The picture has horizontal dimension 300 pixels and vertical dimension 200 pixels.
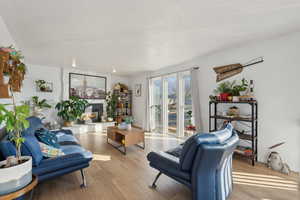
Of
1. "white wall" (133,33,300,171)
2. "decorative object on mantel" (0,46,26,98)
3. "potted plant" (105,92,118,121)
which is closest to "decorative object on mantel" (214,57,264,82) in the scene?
"white wall" (133,33,300,171)

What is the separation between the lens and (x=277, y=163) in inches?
94.0

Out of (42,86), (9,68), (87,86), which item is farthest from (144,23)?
(42,86)

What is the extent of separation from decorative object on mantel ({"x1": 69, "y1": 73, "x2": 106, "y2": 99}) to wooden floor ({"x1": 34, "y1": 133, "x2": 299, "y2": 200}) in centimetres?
357

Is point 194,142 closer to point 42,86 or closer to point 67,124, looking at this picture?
point 67,124

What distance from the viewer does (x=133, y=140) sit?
3.23m

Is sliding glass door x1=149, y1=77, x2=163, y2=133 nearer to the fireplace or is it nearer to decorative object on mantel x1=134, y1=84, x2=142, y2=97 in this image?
decorative object on mantel x1=134, y1=84, x2=142, y2=97

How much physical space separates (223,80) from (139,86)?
3.68 metres

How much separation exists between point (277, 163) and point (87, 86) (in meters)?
6.08

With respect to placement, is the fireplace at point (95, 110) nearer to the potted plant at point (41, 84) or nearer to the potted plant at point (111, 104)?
the potted plant at point (111, 104)

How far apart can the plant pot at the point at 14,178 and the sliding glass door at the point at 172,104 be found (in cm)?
354

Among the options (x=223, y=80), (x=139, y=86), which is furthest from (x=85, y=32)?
(x=139, y=86)

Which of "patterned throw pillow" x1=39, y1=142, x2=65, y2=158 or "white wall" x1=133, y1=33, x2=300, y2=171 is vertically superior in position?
"white wall" x1=133, y1=33, x2=300, y2=171

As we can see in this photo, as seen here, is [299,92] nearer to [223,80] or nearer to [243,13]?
[223,80]

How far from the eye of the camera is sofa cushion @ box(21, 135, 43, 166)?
59.6 inches
